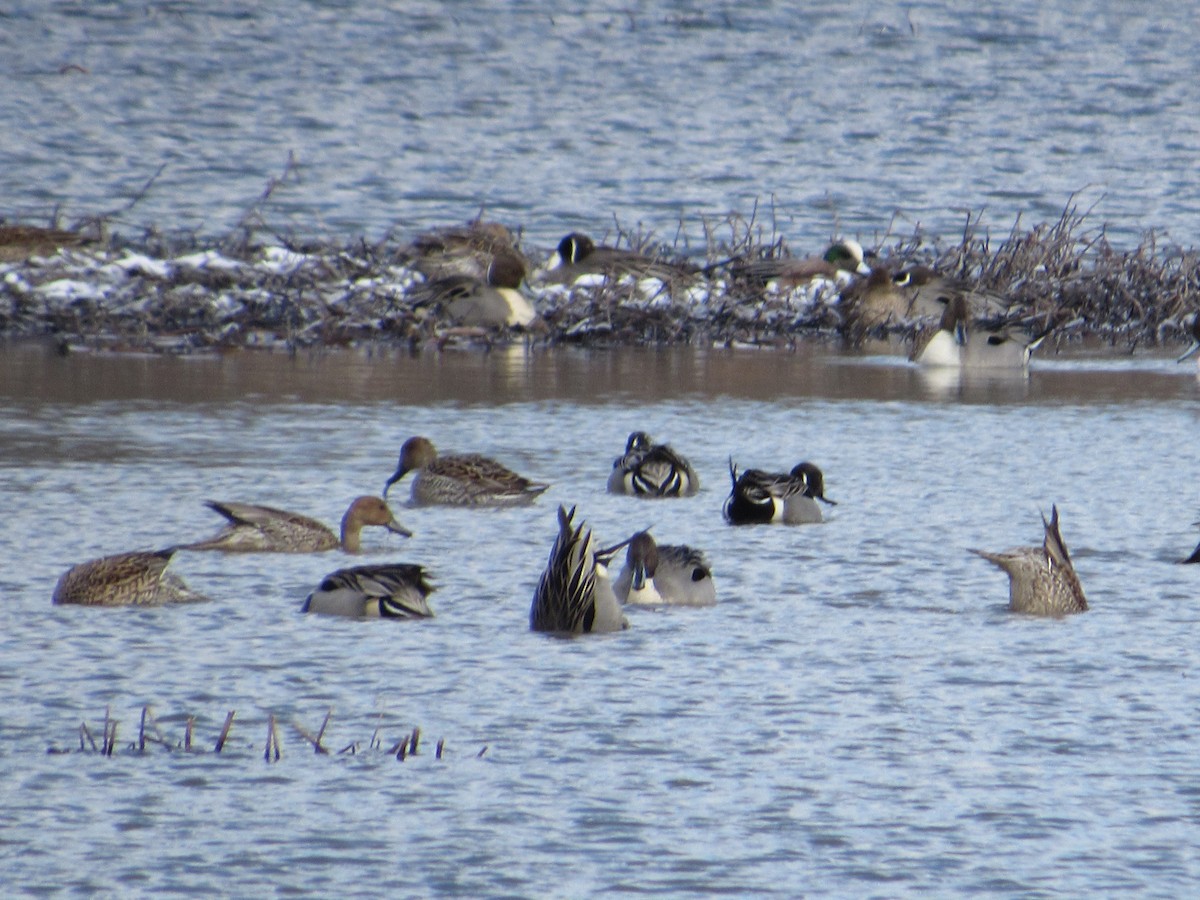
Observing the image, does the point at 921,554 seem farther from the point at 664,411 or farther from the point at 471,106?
the point at 471,106

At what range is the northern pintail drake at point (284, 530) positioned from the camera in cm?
931

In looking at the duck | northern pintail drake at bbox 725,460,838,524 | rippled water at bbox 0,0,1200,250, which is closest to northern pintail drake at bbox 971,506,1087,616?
northern pintail drake at bbox 725,460,838,524

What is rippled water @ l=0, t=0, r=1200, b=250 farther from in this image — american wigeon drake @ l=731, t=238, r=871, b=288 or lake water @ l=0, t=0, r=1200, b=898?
lake water @ l=0, t=0, r=1200, b=898

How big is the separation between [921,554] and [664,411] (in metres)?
5.31

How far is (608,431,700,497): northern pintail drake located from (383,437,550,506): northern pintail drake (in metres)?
0.43

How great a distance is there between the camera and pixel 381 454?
41.1 feet

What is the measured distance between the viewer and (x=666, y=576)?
8.48 metres

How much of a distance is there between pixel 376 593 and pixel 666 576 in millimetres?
1119

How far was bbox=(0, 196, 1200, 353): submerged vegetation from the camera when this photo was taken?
64.5ft

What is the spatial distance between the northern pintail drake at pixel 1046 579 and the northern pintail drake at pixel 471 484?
10.0 ft

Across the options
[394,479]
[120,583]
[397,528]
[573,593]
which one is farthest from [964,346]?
[120,583]

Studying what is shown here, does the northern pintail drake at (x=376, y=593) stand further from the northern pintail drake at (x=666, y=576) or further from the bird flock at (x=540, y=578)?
the northern pintail drake at (x=666, y=576)

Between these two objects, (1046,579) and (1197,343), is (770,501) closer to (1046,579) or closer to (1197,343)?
(1046,579)

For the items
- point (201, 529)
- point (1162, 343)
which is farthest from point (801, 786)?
point (1162, 343)
